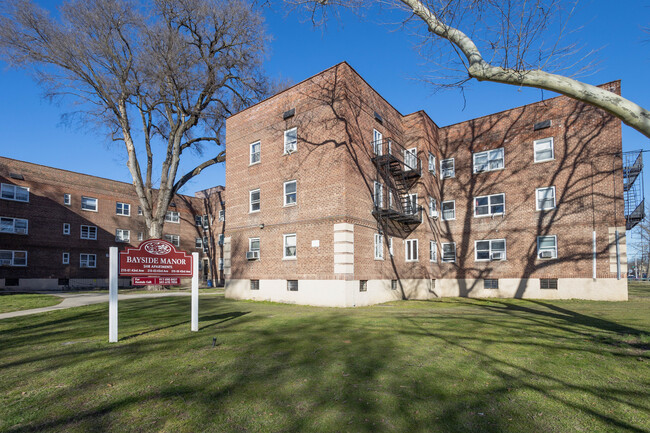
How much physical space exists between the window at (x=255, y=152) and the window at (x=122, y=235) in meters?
27.4

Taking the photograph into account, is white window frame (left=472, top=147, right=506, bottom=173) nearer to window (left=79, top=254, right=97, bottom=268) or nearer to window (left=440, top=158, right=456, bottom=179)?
window (left=440, top=158, right=456, bottom=179)

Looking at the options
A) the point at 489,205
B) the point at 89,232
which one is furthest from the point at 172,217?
the point at 489,205

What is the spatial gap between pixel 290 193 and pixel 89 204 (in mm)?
30428

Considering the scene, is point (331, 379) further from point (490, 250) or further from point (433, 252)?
point (490, 250)

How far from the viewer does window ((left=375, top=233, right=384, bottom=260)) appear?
19516 mm

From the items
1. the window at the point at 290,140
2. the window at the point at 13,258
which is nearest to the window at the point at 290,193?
the window at the point at 290,140

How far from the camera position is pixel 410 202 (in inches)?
891

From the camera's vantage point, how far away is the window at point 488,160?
24.4 m

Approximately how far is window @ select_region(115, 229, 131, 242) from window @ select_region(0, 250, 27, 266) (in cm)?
849

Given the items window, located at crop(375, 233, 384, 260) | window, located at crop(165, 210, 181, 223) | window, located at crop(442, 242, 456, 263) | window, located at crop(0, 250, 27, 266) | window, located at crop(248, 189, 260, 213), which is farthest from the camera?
window, located at crop(165, 210, 181, 223)

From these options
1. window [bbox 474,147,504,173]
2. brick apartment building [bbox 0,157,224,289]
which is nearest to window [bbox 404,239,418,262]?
window [bbox 474,147,504,173]

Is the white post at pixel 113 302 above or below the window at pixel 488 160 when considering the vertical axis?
below

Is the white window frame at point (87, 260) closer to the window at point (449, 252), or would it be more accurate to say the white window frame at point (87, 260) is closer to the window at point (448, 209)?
the window at point (449, 252)

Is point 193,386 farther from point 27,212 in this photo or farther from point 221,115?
point 27,212
